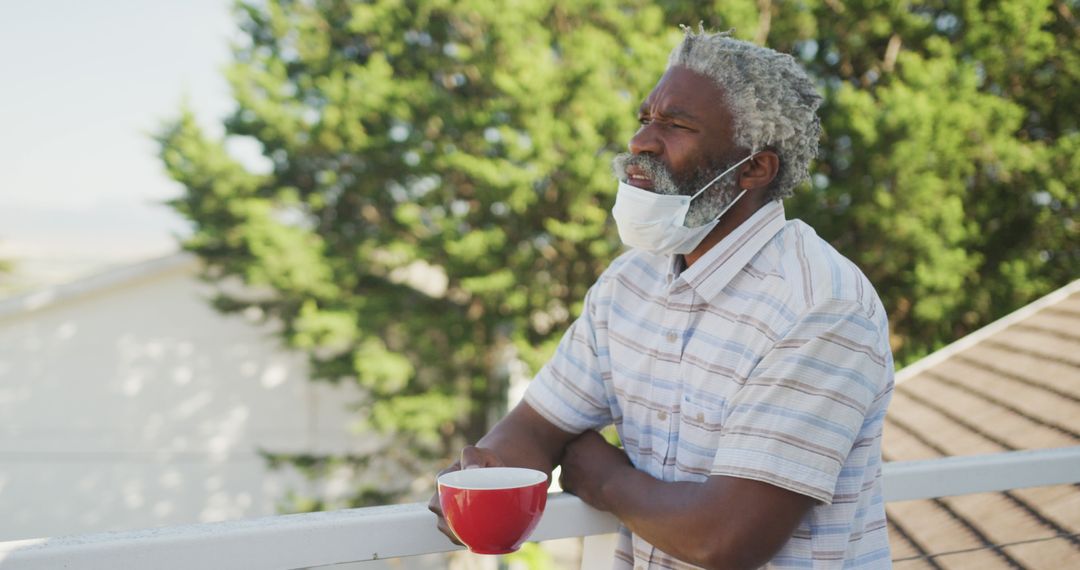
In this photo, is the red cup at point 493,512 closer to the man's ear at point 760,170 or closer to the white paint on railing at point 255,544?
the white paint on railing at point 255,544

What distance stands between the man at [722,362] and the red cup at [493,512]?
12 cm

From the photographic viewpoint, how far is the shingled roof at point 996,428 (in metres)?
2.46

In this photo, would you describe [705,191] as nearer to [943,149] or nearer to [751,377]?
[751,377]

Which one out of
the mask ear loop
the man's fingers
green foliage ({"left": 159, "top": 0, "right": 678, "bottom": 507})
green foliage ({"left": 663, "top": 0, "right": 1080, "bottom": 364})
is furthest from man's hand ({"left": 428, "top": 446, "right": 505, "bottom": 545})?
green foliage ({"left": 663, "top": 0, "right": 1080, "bottom": 364})

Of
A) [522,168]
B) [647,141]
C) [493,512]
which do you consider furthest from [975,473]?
[522,168]

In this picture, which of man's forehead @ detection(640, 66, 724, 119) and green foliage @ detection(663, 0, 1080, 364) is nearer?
man's forehead @ detection(640, 66, 724, 119)

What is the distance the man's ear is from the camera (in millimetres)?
1486

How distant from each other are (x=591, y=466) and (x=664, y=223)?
431 mm

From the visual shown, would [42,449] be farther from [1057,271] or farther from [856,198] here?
[1057,271]

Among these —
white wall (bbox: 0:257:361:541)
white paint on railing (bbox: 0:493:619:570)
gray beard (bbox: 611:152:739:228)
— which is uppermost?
gray beard (bbox: 611:152:739:228)

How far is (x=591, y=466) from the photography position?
4.74ft

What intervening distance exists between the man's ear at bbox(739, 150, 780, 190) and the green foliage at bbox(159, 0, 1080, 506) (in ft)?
25.2

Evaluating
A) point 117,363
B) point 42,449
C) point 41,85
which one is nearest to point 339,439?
point 117,363

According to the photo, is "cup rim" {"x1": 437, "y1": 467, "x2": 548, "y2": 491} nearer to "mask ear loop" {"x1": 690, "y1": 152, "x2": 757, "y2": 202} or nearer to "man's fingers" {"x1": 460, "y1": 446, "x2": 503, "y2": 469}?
"man's fingers" {"x1": 460, "y1": 446, "x2": 503, "y2": 469}
